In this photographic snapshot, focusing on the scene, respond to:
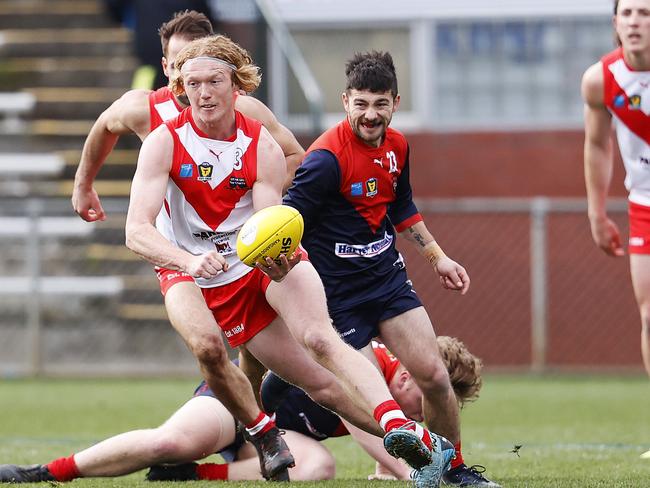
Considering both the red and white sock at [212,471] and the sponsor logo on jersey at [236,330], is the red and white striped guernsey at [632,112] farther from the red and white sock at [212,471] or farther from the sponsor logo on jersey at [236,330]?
the red and white sock at [212,471]

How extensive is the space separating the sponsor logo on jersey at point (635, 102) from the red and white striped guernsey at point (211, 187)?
1.86 meters

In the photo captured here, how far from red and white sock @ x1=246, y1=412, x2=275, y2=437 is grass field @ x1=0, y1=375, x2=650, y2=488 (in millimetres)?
352

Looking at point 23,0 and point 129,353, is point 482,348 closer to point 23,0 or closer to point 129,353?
point 129,353

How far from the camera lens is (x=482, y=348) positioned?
1466 cm

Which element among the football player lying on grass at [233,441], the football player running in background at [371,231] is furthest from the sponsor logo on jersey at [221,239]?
the football player lying on grass at [233,441]

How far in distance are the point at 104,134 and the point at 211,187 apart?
136cm

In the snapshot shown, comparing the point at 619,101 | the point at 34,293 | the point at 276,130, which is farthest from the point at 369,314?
the point at 34,293

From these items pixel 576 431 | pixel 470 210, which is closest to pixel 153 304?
pixel 470 210

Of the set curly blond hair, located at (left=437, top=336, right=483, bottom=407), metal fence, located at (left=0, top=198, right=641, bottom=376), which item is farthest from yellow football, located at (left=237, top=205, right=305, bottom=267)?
metal fence, located at (left=0, top=198, right=641, bottom=376)

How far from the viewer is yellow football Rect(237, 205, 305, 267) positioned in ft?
18.1

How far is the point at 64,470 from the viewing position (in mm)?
6082

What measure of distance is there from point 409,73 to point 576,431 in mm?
8097

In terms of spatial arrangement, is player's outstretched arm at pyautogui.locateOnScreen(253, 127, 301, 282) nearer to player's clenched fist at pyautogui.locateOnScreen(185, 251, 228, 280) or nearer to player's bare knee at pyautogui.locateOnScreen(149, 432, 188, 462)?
player's clenched fist at pyautogui.locateOnScreen(185, 251, 228, 280)

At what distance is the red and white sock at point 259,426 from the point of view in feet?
19.9
